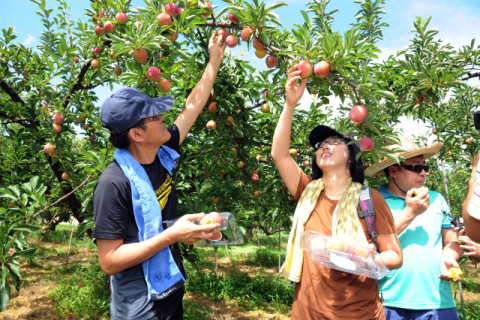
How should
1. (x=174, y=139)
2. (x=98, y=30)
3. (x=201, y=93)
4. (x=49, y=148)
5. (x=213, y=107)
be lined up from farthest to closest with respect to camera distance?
(x=49, y=148) → (x=98, y=30) → (x=213, y=107) → (x=201, y=93) → (x=174, y=139)

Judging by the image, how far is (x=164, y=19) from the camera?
5.17 feet

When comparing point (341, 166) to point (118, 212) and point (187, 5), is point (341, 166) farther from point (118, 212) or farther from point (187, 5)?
point (187, 5)

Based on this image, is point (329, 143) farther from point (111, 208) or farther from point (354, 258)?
point (111, 208)

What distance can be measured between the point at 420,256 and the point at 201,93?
5.34ft

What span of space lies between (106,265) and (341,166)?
46.7 inches

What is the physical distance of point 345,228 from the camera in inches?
52.3

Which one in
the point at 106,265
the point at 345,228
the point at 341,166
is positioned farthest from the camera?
the point at 341,166

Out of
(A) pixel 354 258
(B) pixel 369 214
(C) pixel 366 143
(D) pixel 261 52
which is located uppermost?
(D) pixel 261 52

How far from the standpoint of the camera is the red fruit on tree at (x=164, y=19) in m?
1.57

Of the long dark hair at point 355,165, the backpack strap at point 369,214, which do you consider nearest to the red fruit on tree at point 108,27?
the long dark hair at point 355,165

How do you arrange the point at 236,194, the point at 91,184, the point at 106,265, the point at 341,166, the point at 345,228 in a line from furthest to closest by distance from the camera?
the point at 236,194 < the point at 91,184 < the point at 341,166 < the point at 345,228 < the point at 106,265

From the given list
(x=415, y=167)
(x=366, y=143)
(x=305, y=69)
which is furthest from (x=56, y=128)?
(x=415, y=167)

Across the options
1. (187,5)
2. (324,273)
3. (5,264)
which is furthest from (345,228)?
(5,264)

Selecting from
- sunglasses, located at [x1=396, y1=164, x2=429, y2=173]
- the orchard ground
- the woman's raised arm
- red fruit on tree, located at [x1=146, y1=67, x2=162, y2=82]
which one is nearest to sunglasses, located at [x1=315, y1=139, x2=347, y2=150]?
the woman's raised arm
